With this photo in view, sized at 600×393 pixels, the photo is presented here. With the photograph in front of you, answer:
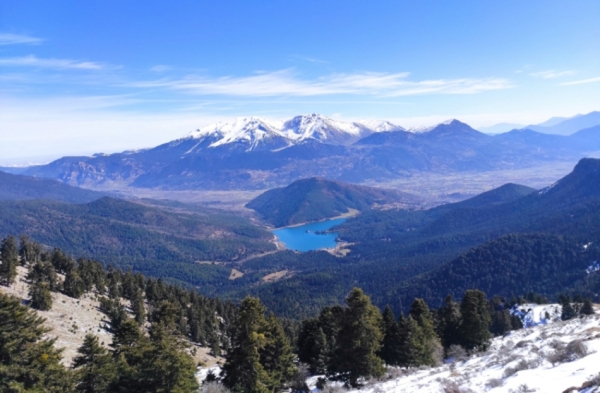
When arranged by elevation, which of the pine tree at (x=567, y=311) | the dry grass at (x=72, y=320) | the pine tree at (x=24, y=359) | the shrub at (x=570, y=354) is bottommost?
the pine tree at (x=567, y=311)

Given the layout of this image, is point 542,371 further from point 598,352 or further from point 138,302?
point 138,302

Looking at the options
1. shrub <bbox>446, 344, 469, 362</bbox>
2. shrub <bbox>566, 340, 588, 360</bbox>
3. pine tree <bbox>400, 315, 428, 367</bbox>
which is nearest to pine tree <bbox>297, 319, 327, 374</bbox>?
pine tree <bbox>400, 315, 428, 367</bbox>

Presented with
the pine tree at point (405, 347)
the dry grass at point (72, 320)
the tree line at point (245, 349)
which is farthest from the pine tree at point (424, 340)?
the dry grass at point (72, 320)

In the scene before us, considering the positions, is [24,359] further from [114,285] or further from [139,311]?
[114,285]

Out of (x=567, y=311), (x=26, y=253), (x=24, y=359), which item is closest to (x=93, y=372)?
(x=24, y=359)

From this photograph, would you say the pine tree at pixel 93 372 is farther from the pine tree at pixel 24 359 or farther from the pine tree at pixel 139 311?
the pine tree at pixel 139 311
